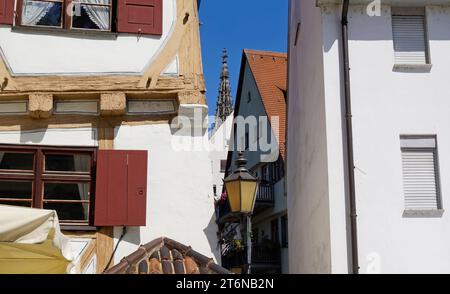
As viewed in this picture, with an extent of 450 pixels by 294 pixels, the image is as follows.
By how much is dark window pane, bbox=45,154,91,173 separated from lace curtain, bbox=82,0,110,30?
2011mm

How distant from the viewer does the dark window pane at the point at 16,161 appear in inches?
397

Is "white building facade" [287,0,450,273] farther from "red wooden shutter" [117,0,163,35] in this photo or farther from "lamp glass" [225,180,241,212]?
"red wooden shutter" [117,0,163,35]

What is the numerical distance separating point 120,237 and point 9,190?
190 centimetres

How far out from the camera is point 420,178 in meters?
10.9

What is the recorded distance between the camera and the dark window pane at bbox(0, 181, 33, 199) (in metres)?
10.1

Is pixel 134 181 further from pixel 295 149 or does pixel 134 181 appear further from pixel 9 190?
pixel 295 149

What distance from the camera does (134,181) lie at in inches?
389

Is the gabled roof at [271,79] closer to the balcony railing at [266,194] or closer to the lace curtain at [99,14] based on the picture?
the balcony railing at [266,194]

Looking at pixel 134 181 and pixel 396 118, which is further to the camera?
pixel 396 118

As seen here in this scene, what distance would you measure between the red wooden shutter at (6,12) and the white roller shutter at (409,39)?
6164 millimetres

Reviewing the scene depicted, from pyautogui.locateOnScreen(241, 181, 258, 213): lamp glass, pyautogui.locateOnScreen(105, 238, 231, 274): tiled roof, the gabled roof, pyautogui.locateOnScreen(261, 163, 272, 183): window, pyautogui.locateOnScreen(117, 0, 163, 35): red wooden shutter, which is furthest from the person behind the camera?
pyautogui.locateOnScreen(261, 163, 272, 183): window

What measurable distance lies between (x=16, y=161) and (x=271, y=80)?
761 inches

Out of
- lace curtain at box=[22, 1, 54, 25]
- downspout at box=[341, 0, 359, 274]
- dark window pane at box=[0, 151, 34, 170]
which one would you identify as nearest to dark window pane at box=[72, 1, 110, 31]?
lace curtain at box=[22, 1, 54, 25]
